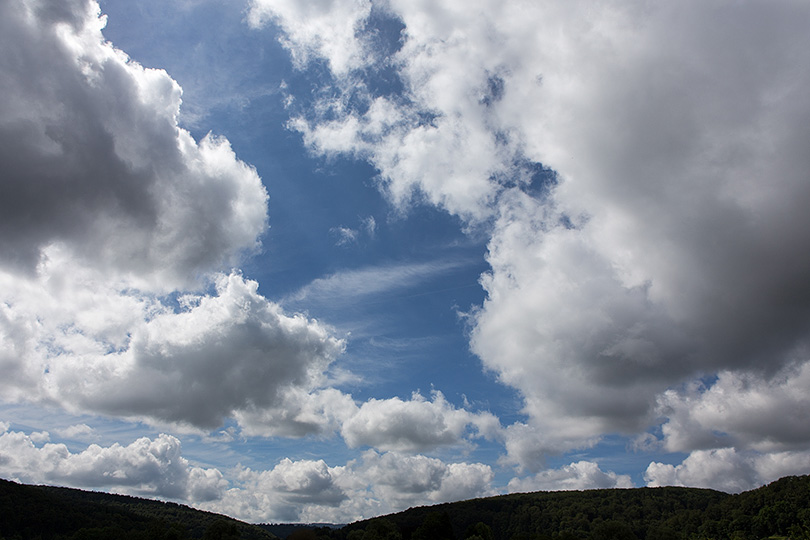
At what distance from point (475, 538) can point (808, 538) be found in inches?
4079

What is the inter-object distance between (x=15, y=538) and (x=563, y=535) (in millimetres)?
228631

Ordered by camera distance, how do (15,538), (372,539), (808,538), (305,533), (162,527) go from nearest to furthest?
(808,538) → (162,527) → (372,539) → (305,533) → (15,538)

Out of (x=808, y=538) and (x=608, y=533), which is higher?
(x=808, y=538)

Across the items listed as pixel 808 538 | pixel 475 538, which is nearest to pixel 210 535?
pixel 475 538

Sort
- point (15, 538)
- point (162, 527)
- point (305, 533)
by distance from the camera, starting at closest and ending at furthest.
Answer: point (162, 527) → point (305, 533) → point (15, 538)

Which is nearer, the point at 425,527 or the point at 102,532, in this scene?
the point at 102,532

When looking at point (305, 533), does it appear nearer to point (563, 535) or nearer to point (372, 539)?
point (372, 539)

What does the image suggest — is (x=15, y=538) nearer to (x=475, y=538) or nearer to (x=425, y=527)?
(x=425, y=527)

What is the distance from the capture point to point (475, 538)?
15725 centimetres

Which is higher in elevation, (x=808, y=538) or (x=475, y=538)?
(x=808, y=538)

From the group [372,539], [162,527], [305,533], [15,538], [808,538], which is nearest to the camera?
[808,538]

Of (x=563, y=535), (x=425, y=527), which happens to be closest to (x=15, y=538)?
(x=425, y=527)

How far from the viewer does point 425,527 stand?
176 m

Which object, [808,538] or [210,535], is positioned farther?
[210,535]
